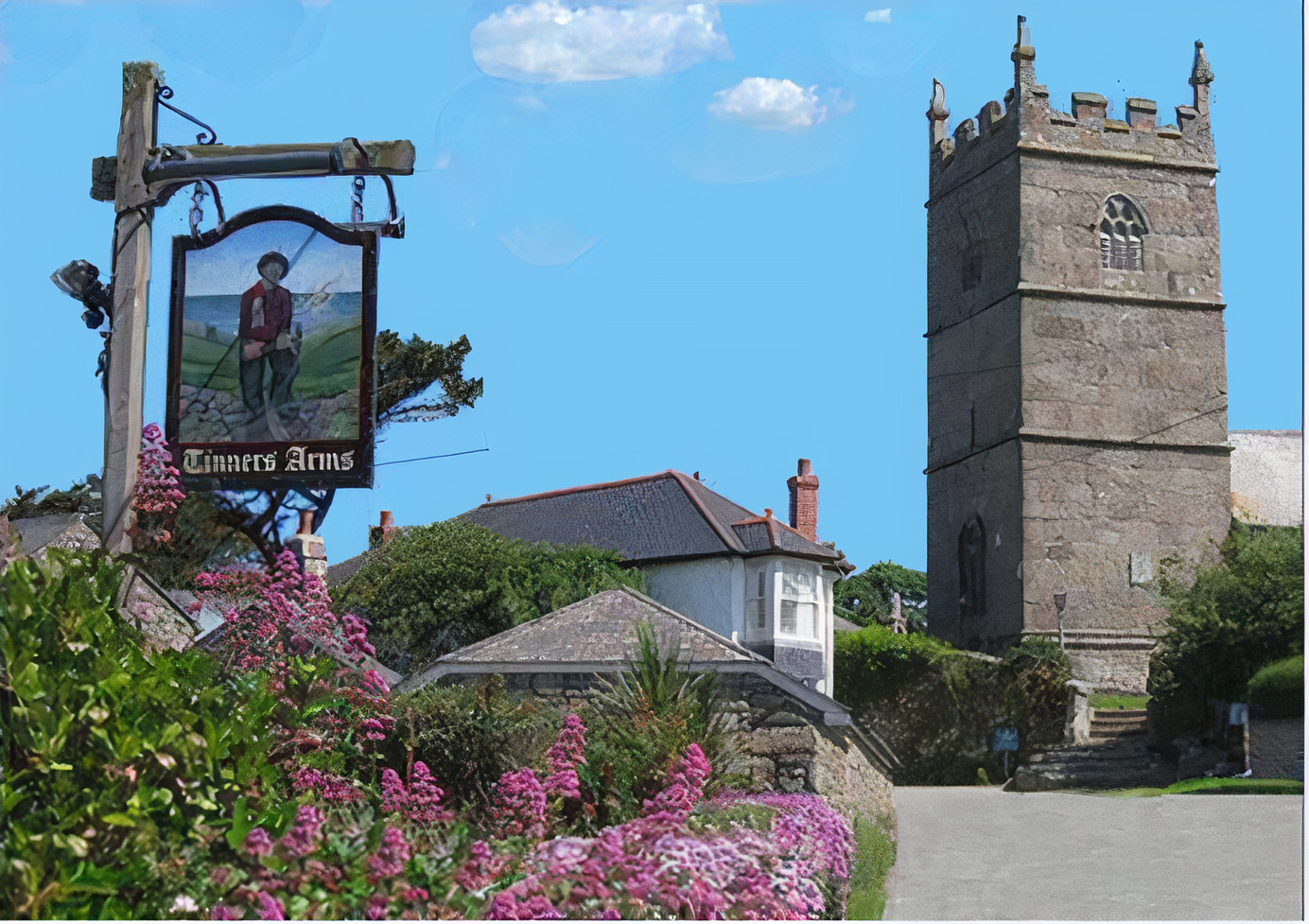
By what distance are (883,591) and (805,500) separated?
1775 inches

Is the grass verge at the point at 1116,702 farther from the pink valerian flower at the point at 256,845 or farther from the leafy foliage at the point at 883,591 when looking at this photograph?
the leafy foliage at the point at 883,591

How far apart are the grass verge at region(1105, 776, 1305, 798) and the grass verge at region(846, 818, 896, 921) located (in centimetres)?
1047

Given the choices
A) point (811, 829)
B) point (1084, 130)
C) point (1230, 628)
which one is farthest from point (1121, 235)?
point (811, 829)

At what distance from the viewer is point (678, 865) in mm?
8469

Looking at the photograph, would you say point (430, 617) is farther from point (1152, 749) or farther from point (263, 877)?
point (263, 877)

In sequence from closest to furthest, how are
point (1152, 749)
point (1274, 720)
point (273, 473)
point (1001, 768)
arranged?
point (273, 473) → point (1274, 720) → point (1152, 749) → point (1001, 768)

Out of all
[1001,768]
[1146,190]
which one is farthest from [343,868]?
[1146,190]

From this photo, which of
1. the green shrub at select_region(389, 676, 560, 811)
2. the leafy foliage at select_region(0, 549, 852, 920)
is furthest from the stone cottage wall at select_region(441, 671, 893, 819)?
the leafy foliage at select_region(0, 549, 852, 920)

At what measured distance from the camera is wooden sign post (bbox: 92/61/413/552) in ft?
34.0

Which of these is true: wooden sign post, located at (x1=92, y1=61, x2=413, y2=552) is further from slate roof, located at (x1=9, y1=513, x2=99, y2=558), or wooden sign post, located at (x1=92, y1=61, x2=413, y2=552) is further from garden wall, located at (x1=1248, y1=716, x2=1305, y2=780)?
garden wall, located at (x1=1248, y1=716, x2=1305, y2=780)

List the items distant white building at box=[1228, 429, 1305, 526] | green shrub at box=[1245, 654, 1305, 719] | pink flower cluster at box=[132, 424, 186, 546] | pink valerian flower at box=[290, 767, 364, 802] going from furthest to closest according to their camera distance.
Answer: distant white building at box=[1228, 429, 1305, 526] → green shrub at box=[1245, 654, 1305, 719] → pink flower cluster at box=[132, 424, 186, 546] → pink valerian flower at box=[290, 767, 364, 802]

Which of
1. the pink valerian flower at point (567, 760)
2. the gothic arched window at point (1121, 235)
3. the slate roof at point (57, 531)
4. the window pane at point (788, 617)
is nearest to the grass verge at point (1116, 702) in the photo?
the window pane at point (788, 617)

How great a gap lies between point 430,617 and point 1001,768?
599 inches

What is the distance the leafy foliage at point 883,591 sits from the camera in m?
85.0
